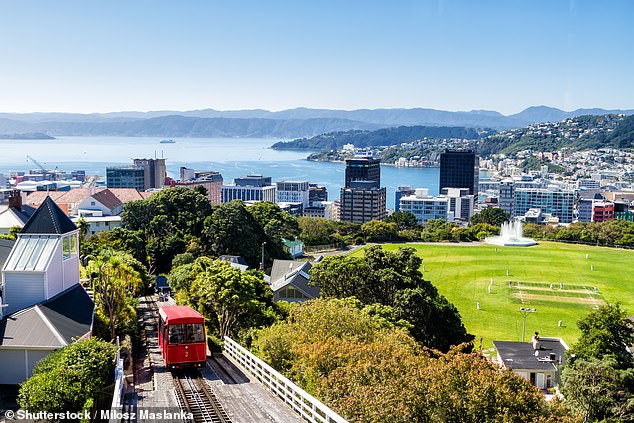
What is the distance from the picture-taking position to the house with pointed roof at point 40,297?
15805mm

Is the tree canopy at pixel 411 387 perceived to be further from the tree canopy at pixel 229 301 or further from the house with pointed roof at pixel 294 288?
the house with pointed roof at pixel 294 288

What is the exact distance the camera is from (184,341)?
643 inches

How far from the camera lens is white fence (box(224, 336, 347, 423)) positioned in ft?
36.0

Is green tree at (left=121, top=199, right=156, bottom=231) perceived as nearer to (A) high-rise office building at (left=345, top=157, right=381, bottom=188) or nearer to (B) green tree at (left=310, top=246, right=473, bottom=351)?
(B) green tree at (left=310, top=246, right=473, bottom=351)

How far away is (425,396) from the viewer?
36.2 feet

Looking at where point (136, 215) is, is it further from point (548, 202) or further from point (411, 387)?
point (548, 202)

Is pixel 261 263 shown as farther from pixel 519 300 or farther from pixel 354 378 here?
pixel 354 378

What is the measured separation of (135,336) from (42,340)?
4.95 meters

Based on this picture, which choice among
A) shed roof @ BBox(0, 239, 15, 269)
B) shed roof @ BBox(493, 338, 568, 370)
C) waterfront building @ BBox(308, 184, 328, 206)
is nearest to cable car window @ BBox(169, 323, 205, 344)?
shed roof @ BBox(0, 239, 15, 269)

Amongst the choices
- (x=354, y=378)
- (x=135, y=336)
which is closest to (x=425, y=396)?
(x=354, y=378)

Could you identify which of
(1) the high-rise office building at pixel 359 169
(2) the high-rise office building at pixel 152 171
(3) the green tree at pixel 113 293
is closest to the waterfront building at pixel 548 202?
(1) the high-rise office building at pixel 359 169

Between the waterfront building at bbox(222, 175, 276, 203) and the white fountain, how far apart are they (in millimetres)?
75230

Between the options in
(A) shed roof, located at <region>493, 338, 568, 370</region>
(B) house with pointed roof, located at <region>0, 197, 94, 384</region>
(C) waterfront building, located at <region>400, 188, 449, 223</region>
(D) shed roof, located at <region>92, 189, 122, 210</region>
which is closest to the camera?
(B) house with pointed roof, located at <region>0, 197, 94, 384</region>

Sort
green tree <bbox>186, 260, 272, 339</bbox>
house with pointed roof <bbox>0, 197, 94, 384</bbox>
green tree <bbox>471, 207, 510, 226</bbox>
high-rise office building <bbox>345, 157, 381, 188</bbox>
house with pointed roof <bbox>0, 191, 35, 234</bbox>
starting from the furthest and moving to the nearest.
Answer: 1. high-rise office building <bbox>345, 157, 381, 188</bbox>
2. green tree <bbox>471, 207, 510, 226</bbox>
3. house with pointed roof <bbox>0, 191, 35, 234</bbox>
4. green tree <bbox>186, 260, 272, 339</bbox>
5. house with pointed roof <bbox>0, 197, 94, 384</bbox>
